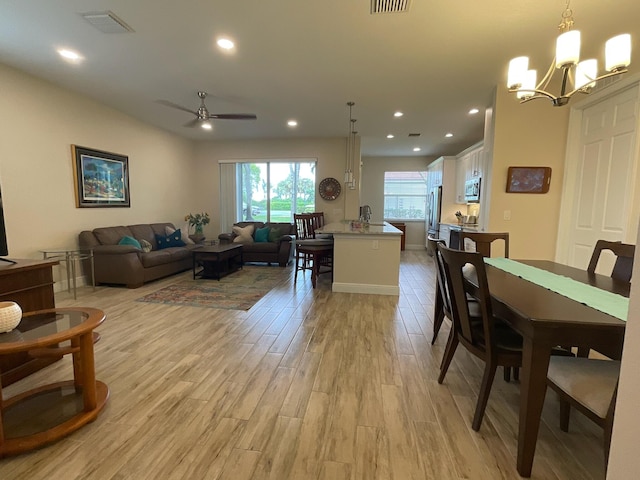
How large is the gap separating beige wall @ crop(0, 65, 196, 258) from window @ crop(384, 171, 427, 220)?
6293 mm

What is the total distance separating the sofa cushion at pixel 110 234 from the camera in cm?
448

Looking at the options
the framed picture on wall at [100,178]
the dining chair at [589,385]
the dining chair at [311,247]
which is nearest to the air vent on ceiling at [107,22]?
the framed picture on wall at [100,178]

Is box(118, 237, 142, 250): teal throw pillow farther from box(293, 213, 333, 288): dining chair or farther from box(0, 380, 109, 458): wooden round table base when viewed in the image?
box(0, 380, 109, 458): wooden round table base

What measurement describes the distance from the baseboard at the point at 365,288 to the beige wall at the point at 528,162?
146 centimetres

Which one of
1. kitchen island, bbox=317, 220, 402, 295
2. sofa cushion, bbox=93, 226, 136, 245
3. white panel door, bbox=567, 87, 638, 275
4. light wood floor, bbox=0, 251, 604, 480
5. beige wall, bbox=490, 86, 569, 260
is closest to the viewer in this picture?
light wood floor, bbox=0, 251, 604, 480

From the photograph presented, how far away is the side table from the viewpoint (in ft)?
12.6

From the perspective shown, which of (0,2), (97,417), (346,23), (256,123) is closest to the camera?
(97,417)

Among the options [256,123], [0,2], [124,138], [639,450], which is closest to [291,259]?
[256,123]

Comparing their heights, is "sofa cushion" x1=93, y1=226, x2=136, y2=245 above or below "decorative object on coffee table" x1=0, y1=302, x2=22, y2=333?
above

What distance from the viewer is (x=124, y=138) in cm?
516

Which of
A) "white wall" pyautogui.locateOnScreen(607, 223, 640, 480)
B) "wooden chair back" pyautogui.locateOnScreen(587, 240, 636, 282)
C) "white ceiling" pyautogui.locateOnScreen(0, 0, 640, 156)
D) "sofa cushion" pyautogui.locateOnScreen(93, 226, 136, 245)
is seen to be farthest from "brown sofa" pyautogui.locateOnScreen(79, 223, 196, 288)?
"wooden chair back" pyautogui.locateOnScreen(587, 240, 636, 282)

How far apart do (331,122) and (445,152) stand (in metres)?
4.09

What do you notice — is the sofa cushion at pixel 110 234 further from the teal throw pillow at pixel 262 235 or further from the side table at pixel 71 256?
the teal throw pillow at pixel 262 235

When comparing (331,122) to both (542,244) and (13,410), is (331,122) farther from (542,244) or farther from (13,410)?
(13,410)
